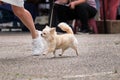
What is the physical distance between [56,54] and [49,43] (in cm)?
62

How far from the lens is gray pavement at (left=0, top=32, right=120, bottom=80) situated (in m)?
6.04

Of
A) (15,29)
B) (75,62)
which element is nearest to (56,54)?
(75,62)

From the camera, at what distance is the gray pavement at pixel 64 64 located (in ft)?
19.8

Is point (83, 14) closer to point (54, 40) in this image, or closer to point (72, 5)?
point (72, 5)

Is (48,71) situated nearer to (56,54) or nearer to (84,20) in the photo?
(56,54)

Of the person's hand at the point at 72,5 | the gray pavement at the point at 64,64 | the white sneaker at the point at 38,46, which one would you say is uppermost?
the person's hand at the point at 72,5

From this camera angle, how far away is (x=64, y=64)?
703 centimetres

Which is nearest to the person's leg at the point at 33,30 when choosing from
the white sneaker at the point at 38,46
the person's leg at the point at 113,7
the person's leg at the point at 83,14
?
the white sneaker at the point at 38,46

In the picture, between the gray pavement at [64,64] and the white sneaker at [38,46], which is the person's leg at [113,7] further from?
the white sneaker at [38,46]

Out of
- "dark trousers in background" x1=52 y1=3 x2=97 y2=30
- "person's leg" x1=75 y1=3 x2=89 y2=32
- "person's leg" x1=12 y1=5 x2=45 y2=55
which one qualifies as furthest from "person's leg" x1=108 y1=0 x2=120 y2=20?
"person's leg" x1=12 y1=5 x2=45 y2=55

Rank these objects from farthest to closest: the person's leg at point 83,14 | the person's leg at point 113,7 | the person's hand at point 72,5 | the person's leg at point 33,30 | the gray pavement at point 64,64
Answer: the person's leg at point 113,7 < the person's leg at point 83,14 < the person's hand at point 72,5 < the person's leg at point 33,30 < the gray pavement at point 64,64

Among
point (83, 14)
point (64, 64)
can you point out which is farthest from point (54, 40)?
point (83, 14)

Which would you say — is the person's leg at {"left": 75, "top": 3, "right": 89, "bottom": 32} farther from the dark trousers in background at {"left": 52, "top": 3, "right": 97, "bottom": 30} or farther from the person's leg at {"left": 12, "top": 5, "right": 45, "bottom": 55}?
the person's leg at {"left": 12, "top": 5, "right": 45, "bottom": 55}

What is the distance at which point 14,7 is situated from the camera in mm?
7902
